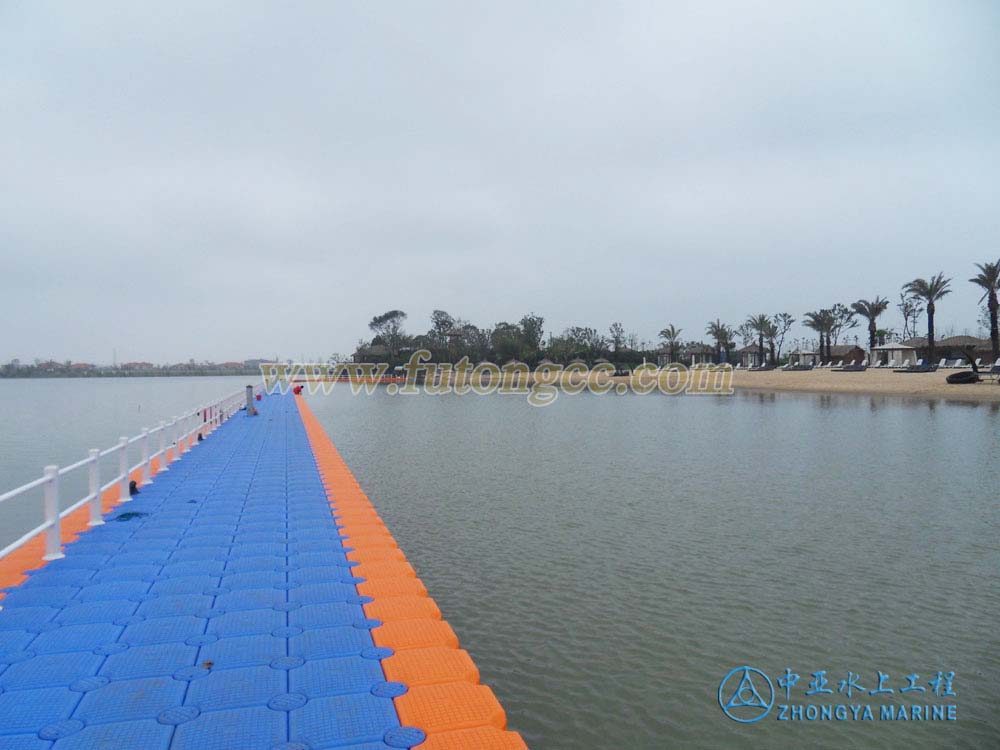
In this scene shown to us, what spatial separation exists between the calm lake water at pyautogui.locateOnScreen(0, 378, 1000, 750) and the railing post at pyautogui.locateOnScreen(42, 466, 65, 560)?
403cm

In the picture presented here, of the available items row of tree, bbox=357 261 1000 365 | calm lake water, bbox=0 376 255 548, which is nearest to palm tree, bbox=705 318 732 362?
row of tree, bbox=357 261 1000 365

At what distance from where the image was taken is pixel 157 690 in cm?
409

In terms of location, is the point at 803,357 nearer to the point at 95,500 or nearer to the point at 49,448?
the point at 49,448

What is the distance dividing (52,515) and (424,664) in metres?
4.54

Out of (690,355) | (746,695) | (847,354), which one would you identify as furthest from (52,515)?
(690,355)

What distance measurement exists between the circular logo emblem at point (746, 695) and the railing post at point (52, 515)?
646 centimetres

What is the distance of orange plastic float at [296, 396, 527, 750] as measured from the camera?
373 centimetres

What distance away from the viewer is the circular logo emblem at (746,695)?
5262mm

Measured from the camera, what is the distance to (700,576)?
26.8 ft

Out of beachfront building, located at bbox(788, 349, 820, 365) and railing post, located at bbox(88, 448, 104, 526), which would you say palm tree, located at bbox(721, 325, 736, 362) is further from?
railing post, located at bbox(88, 448, 104, 526)

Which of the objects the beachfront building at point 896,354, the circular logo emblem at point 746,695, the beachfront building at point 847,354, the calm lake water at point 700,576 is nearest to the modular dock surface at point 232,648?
the calm lake water at point 700,576

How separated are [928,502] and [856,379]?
4531 cm

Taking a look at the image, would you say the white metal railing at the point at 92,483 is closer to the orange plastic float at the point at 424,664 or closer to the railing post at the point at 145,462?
the railing post at the point at 145,462

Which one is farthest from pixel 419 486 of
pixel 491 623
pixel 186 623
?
pixel 186 623
